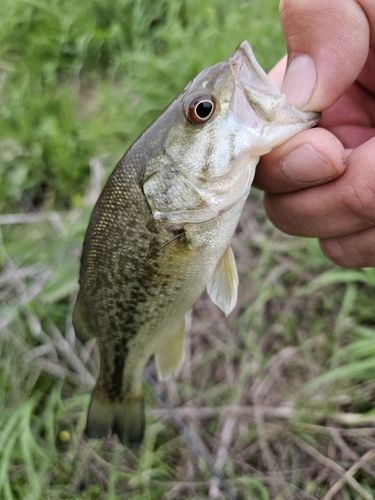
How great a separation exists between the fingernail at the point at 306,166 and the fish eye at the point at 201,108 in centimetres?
30

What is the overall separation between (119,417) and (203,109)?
1.40m

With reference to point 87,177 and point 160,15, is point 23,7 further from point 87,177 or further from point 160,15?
point 87,177

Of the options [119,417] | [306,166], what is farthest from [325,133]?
[119,417]

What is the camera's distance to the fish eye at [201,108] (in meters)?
1.38

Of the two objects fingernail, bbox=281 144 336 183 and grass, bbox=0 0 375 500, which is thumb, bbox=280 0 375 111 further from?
grass, bbox=0 0 375 500

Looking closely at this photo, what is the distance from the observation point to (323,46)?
1.39 metres

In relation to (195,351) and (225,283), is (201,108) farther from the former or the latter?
(195,351)

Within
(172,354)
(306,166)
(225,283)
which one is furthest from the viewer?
(172,354)

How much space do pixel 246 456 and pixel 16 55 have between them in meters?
4.72

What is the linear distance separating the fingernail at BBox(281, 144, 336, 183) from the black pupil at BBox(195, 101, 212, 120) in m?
0.30

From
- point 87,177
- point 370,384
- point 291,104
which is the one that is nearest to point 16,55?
point 87,177

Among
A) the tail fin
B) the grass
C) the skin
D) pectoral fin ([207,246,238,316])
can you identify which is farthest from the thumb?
the tail fin

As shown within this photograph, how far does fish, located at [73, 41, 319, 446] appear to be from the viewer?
4.45 ft

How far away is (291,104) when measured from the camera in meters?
1.39
